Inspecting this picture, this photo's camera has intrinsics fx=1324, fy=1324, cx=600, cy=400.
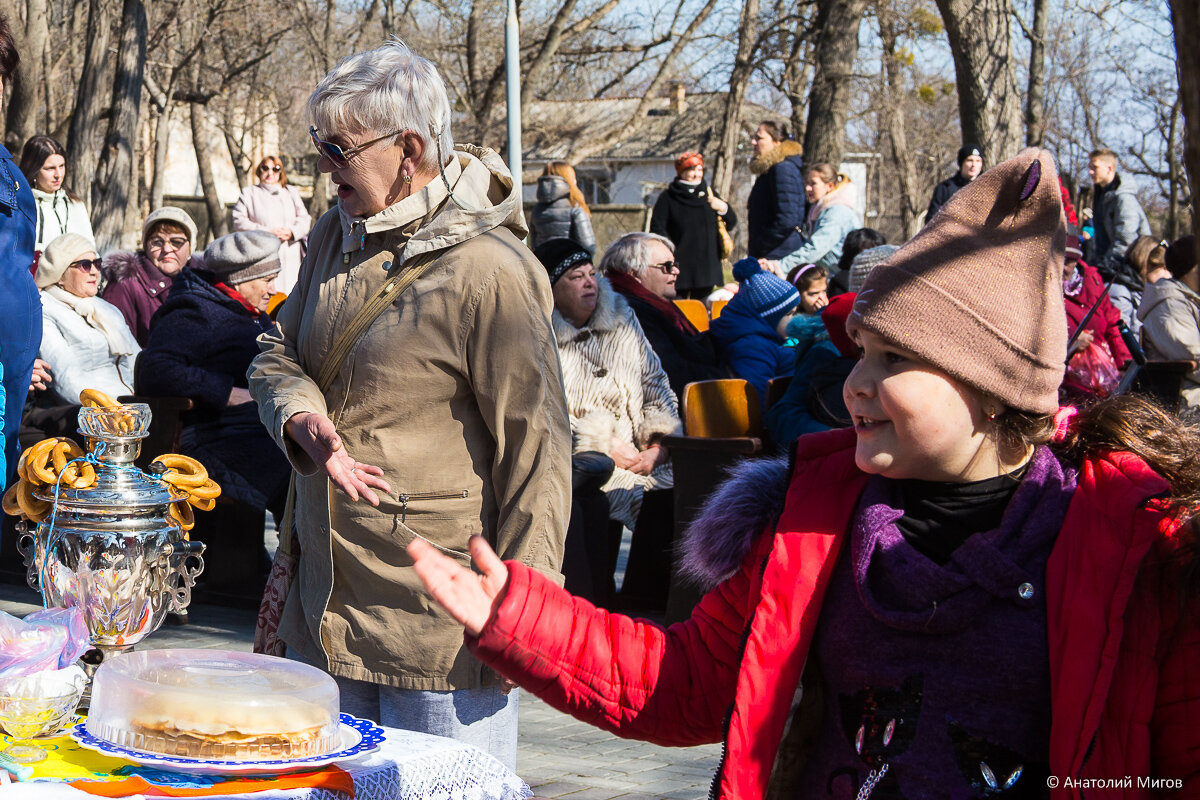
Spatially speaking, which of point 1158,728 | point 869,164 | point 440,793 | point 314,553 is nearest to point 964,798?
point 1158,728

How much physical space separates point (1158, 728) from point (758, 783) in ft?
1.70

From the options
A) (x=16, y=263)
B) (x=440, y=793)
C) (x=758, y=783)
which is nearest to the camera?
(x=758, y=783)

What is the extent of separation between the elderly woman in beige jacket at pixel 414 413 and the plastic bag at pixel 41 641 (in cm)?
63

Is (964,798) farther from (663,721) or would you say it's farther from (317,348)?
(317,348)

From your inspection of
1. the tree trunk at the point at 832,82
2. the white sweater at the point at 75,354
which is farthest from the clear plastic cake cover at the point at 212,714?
the tree trunk at the point at 832,82

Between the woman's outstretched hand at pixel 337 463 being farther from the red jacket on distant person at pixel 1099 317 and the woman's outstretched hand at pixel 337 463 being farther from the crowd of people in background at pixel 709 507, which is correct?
the red jacket on distant person at pixel 1099 317

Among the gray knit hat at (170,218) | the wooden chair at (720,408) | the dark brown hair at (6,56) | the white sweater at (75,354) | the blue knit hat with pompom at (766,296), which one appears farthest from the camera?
the gray knit hat at (170,218)

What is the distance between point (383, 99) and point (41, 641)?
4.10 feet

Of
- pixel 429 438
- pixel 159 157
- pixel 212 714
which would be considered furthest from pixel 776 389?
pixel 159 157

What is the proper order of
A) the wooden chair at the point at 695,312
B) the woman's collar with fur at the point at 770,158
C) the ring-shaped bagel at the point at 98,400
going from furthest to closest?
the woman's collar with fur at the point at 770,158 < the wooden chair at the point at 695,312 < the ring-shaped bagel at the point at 98,400

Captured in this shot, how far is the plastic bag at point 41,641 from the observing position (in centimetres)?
194

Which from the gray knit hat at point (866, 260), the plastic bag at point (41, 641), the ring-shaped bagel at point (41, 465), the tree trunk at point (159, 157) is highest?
the tree trunk at point (159, 157)

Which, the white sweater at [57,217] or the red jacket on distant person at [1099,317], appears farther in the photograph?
the white sweater at [57,217]

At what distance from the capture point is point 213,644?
5.70 meters
